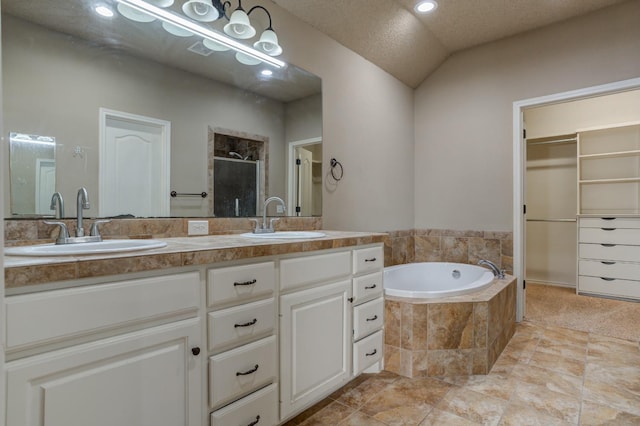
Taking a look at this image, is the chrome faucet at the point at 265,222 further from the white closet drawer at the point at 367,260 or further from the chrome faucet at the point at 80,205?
the chrome faucet at the point at 80,205

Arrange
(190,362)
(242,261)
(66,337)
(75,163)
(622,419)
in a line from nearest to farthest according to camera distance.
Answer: (66,337) < (190,362) < (242,261) < (75,163) < (622,419)

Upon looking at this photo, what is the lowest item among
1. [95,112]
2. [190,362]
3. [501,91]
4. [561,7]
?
[190,362]

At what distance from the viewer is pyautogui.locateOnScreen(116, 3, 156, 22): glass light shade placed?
1.69 metres

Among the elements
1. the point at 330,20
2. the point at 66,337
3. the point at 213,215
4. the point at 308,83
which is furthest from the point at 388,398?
the point at 330,20

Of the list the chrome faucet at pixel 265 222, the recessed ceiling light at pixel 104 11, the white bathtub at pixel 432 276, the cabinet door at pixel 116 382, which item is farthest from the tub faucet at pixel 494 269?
the recessed ceiling light at pixel 104 11

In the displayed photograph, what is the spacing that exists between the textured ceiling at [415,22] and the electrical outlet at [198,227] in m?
1.57

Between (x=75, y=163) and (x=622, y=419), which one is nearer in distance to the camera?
(x=75, y=163)

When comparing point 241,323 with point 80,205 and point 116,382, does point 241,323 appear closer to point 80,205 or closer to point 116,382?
point 116,382

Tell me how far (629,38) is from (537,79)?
0.65 metres

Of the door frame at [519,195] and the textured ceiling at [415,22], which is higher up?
the textured ceiling at [415,22]

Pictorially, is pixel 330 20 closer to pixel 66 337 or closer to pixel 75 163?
pixel 75 163

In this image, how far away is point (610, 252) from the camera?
3902mm

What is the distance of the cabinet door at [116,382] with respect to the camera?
919 mm

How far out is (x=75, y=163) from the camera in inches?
61.4
